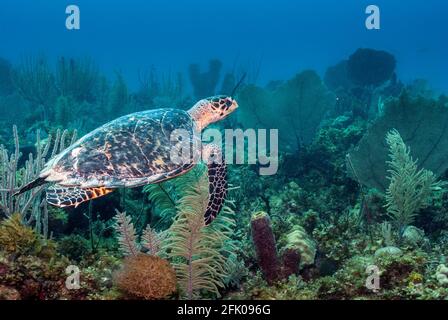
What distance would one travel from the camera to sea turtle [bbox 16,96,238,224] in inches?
150

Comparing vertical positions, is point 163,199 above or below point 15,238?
above

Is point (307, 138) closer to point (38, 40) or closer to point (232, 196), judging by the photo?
point (232, 196)

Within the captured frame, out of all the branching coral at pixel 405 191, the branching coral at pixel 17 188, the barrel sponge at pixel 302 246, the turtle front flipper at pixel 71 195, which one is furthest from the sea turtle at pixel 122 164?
the branching coral at pixel 405 191

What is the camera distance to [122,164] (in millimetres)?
4012

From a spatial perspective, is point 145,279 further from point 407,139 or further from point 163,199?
point 407,139

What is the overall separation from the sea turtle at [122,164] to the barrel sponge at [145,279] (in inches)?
32.8

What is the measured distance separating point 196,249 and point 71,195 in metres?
1.58

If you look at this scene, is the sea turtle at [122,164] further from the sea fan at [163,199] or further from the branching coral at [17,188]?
the sea fan at [163,199]

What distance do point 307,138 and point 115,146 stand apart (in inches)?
263

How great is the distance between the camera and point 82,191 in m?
3.96

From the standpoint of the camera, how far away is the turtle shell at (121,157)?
3.82 meters

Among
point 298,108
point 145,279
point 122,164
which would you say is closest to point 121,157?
point 122,164

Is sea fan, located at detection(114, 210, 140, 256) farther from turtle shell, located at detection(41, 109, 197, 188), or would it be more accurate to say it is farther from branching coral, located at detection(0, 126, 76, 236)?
branching coral, located at detection(0, 126, 76, 236)

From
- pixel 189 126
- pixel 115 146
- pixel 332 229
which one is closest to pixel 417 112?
pixel 332 229
